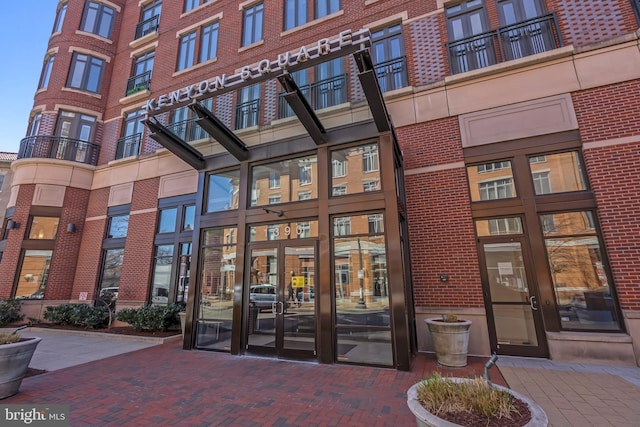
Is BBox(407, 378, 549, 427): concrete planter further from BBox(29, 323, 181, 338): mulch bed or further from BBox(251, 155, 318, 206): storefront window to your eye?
BBox(29, 323, 181, 338): mulch bed

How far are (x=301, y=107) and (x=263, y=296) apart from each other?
14.4 ft

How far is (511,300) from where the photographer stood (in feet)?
21.5

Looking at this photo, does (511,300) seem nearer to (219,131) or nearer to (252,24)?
(219,131)

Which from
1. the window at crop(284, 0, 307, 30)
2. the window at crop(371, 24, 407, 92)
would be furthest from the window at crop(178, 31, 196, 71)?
the window at crop(371, 24, 407, 92)

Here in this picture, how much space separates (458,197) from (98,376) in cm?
821

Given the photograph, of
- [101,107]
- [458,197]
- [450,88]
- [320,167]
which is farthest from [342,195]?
[101,107]

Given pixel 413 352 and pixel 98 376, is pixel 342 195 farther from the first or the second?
pixel 98 376

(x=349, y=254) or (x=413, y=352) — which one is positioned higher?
(x=349, y=254)

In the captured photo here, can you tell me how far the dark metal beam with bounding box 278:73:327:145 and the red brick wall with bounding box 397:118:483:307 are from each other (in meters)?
2.50

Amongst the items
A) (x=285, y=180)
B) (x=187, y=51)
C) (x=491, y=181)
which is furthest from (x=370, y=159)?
(x=187, y=51)

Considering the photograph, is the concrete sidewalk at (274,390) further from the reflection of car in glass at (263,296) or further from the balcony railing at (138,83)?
the balcony railing at (138,83)

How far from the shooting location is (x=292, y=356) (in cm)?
643

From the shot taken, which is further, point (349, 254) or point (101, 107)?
point (101, 107)

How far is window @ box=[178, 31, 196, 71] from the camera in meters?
12.7
